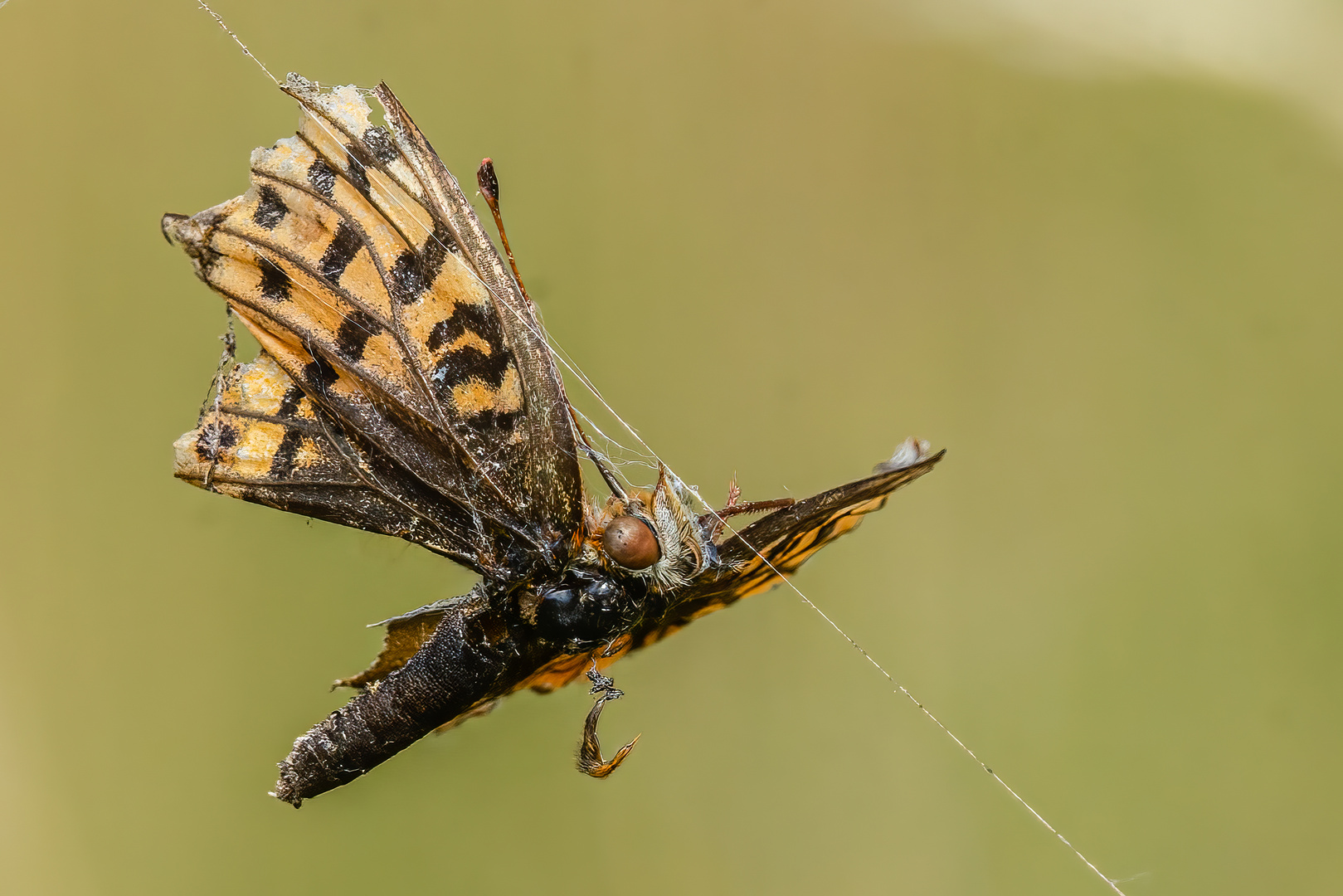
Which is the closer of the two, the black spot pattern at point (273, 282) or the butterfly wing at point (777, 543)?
the butterfly wing at point (777, 543)

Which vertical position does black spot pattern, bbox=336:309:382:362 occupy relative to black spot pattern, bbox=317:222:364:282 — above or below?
below

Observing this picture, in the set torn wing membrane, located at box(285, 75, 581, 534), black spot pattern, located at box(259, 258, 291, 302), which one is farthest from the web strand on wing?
black spot pattern, located at box(259, 258, 291, 302)

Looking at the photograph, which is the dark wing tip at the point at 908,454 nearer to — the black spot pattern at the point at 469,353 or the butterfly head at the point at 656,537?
the butterfly head at the point at 656,537

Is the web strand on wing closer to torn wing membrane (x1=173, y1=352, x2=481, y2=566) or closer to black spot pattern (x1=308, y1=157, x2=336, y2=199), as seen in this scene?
black spot pattern (x1=308, y1=157, x2=336, y2=199)

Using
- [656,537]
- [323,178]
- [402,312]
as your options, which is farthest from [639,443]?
[323,178]

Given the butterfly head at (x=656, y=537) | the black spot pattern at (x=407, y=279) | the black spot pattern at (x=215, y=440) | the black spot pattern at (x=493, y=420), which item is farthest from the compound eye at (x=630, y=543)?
the black spot pattern at (x=215, y=440)

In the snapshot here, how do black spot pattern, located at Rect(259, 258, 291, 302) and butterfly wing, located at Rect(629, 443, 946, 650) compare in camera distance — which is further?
black spot pattern, located at Rect(259, 258, 291, 302)

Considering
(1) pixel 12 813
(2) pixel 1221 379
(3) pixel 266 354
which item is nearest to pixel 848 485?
(3) pixel 266 354

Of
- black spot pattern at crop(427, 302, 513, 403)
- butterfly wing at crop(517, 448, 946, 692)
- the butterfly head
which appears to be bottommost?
butterfly wing at crop(517, 448, 946, 692)

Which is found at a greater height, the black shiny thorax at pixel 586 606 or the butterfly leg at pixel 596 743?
the black shiny thorax at pixel 586 606

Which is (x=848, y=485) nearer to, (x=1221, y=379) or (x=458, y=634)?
(x=458, y=634)
